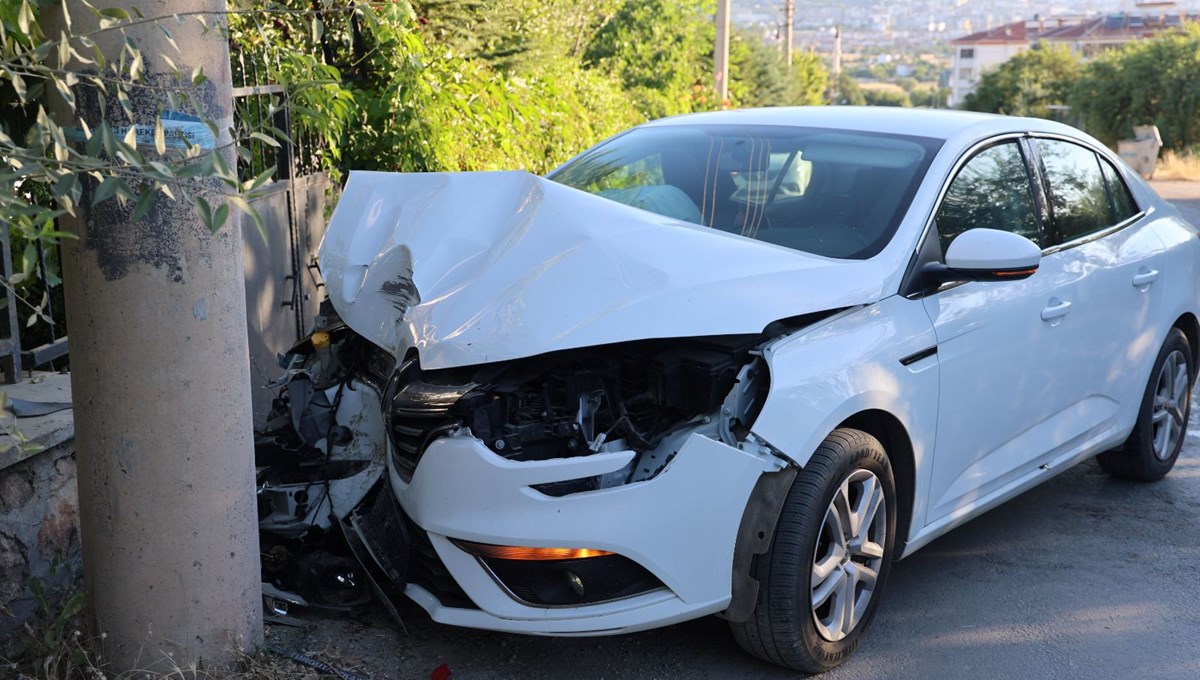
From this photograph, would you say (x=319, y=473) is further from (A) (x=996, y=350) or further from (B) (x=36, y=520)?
(A) (x=996, y=350)

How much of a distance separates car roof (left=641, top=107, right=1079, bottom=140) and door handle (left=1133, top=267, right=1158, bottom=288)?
2.16ft

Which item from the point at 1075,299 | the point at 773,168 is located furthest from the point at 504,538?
the point at 1075,299

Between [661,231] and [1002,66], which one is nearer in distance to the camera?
[661,231]

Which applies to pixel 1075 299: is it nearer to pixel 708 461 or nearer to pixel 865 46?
pixel 708 461

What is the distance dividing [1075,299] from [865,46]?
169 metres

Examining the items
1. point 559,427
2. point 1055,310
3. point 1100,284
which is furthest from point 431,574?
point 1100,284

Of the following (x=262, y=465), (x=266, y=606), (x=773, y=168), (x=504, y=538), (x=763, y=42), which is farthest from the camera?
(x=763, y=42)

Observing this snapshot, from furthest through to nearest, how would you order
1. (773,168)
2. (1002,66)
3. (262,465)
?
(1002,66) → (773,168) → (262,465)

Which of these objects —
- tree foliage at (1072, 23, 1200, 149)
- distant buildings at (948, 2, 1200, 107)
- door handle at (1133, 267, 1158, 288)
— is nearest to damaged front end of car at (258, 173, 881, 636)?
door handle at (1133, 267, 1158, 288)

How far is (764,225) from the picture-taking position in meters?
4.25

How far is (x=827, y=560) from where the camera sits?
358 centimetres

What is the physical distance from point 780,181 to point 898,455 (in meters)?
1.16

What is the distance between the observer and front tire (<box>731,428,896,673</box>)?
339cm

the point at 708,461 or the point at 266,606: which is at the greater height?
the point at 708,461
